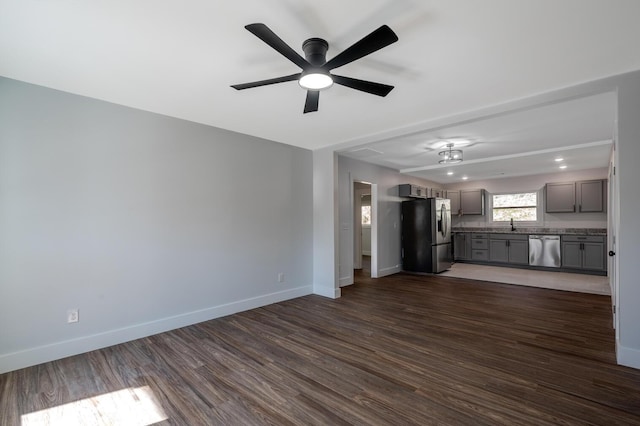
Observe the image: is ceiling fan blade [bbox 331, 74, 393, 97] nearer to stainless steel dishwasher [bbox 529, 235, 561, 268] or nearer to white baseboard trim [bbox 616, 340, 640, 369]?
white baseboard trim [bbox 616, 340, 640, 369]

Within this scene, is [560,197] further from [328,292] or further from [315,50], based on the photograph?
[315,50]

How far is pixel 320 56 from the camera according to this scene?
80.8 inches

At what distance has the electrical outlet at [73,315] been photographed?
9.27 ft

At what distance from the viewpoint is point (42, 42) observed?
2.08 metres

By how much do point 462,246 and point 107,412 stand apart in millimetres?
8642

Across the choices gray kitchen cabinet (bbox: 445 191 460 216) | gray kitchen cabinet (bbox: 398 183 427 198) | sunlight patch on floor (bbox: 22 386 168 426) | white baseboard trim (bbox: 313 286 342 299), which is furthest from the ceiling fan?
gray kitchen cabinet (bbox: 445 191 460 216)

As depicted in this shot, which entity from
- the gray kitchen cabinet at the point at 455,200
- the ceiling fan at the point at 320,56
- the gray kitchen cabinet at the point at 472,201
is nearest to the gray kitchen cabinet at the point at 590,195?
the gray kitchen cabinet at the point at 472,201

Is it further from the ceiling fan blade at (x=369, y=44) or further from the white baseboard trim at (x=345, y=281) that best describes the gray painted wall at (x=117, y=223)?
the ceiling fan blade at (x=369, y=44)

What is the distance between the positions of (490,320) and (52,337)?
4819 millimetres

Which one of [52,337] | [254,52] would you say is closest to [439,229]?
[254,52]

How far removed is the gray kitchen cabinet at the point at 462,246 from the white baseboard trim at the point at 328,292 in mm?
5223

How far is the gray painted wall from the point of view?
2.61 metres

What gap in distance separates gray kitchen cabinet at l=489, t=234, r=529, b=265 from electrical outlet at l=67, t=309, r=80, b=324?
8.71 m

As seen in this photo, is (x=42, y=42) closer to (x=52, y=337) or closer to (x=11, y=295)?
(x=11, y=295)
